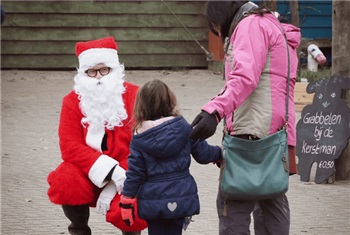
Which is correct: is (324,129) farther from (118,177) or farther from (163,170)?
(163,170)

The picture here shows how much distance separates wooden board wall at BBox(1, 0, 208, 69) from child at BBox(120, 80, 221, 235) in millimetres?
12274

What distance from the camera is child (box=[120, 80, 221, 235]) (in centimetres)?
452

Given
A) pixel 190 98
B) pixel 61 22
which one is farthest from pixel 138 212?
pixel 61 22

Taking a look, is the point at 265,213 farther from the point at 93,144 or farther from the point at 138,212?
the point at 93,144

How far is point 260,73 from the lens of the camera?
14.5 feet

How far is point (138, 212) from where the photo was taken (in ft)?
15.1

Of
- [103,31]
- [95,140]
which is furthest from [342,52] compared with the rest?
[103,31]

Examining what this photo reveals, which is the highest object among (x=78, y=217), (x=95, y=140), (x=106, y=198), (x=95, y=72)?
(x=95, y=72)

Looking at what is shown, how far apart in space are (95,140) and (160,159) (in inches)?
34.5

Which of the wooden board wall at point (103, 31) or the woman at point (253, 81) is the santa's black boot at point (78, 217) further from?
the wooden board wall at point (103, 31)

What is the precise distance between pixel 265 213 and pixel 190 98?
Answer: 9036 millimetres

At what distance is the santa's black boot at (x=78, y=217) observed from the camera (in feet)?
17.6

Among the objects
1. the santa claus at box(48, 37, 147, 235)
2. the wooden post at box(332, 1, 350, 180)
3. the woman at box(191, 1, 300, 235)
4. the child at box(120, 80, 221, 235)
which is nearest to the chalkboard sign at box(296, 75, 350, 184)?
the wooden post at box(332, 1, 350, 180)

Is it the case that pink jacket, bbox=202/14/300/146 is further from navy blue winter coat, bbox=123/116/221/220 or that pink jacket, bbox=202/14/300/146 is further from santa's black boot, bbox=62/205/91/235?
santa's black boot, bbox=62/205/91/235
